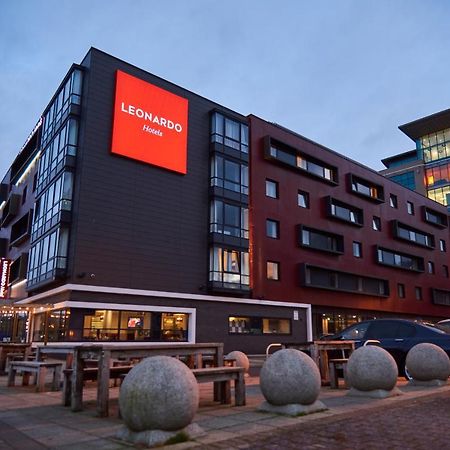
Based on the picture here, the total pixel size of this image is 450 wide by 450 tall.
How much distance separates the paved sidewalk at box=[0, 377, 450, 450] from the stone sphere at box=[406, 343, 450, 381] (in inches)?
62.0

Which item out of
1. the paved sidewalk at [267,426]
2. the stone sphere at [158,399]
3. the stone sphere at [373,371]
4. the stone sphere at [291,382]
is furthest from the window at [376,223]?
the stone sphere at [158,399]

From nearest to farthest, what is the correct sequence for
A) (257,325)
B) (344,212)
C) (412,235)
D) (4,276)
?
1. (257,325)
2. (4,276)
3. (344,212)
4. (412,235)

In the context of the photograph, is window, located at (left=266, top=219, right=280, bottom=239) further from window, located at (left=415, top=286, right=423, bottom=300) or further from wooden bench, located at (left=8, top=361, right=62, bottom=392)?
wooden bench, located at (left=8, top=361, right=62, bottom=392)

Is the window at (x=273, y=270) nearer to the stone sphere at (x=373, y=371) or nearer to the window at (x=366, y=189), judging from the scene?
the window at (x=366, y=189)

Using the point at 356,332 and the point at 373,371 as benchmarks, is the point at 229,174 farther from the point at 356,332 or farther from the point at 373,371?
the point at 373,371

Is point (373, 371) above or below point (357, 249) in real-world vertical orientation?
below

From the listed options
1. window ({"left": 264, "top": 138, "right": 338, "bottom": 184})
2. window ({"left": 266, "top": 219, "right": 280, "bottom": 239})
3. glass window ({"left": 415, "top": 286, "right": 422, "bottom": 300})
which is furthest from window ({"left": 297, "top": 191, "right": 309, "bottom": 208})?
glass window ({"left": 415, "top": 286, "right": 422, "bottom": 300})

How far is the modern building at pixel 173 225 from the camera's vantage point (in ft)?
83.5

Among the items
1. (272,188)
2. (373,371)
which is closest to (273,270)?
(272,188)

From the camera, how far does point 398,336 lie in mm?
13078

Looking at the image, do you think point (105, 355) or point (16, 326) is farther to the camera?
point (16, 326)

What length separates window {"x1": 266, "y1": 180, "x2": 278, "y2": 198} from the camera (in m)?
34.7

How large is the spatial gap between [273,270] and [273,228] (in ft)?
10.2

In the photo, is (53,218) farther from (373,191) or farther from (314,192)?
(373,191)
